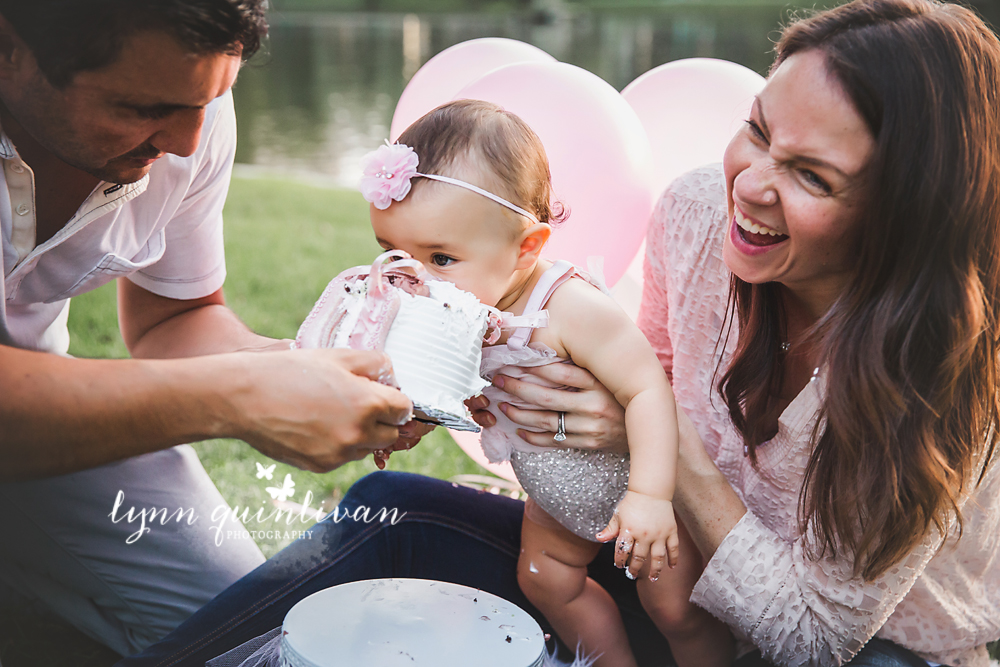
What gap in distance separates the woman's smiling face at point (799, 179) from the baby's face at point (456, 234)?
1.37 feet

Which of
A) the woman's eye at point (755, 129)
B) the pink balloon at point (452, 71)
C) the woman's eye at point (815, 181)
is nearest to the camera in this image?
the woman's eye at point (815, 181)

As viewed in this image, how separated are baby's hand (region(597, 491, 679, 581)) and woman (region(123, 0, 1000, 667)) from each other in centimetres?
19

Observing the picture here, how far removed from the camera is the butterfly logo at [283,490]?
2637 millimetres

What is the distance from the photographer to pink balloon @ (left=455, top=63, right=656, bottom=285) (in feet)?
6.00

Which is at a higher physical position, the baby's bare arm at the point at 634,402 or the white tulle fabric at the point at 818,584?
the baby's bare arm at the point at 634,402

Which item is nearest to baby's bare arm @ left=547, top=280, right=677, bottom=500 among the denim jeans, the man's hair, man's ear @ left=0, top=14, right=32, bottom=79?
the denim jeans

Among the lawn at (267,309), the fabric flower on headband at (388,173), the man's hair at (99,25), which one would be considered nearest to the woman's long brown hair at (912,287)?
the fabric flower on headband at (388,173)

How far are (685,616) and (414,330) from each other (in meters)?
0.85

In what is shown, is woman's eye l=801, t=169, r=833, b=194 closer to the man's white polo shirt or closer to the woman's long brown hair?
the woman's long brown hair

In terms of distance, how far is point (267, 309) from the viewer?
4.18 metres

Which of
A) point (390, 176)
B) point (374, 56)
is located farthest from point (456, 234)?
point (374, 56)

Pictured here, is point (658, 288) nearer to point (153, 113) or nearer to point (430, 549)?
point (430, 549)

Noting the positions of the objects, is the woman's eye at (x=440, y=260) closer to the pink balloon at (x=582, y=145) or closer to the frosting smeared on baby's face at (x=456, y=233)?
the frosting smeared on baby's face at (x=456, y=233)

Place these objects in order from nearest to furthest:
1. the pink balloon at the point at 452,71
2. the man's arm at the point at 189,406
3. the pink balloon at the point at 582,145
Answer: the man's arm at the point at 189,406 → the pink balloon at the point at 582,145 → the pink balloon at the point at 452,71
